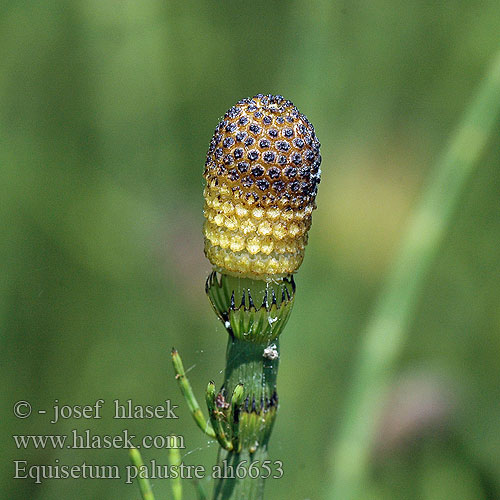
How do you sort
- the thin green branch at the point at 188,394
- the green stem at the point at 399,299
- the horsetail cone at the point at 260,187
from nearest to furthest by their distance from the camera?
the horsetail cone at the point at 260,187 → the thin green branch at the point at 188,394 → the green stem at the point at 399,299

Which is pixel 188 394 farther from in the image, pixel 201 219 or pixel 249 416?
pixel 201 219

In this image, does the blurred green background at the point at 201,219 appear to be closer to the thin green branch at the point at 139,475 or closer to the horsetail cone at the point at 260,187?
the thin green branch at the point at 139,475

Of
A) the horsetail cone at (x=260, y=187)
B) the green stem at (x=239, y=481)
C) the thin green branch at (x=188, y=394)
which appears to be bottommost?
the green stem at (x=239, y=481)

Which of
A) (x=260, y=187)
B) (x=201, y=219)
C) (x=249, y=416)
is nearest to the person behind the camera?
(x=260, y=187)

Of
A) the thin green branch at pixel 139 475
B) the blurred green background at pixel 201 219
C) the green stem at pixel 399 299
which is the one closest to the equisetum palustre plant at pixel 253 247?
the thin green branch at pixel 139 475

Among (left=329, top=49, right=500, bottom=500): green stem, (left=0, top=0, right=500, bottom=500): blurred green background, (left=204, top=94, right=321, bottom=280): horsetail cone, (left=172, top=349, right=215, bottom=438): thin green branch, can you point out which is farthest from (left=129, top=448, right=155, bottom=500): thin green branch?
(left=0, top=0, right=500, bottom=500): blurred green background

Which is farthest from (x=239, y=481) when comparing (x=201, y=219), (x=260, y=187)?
(x=201, y=219)

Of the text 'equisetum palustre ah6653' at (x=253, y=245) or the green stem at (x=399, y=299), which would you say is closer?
the text 'equisetum palustre ah6653' at (x=253, y=245)
